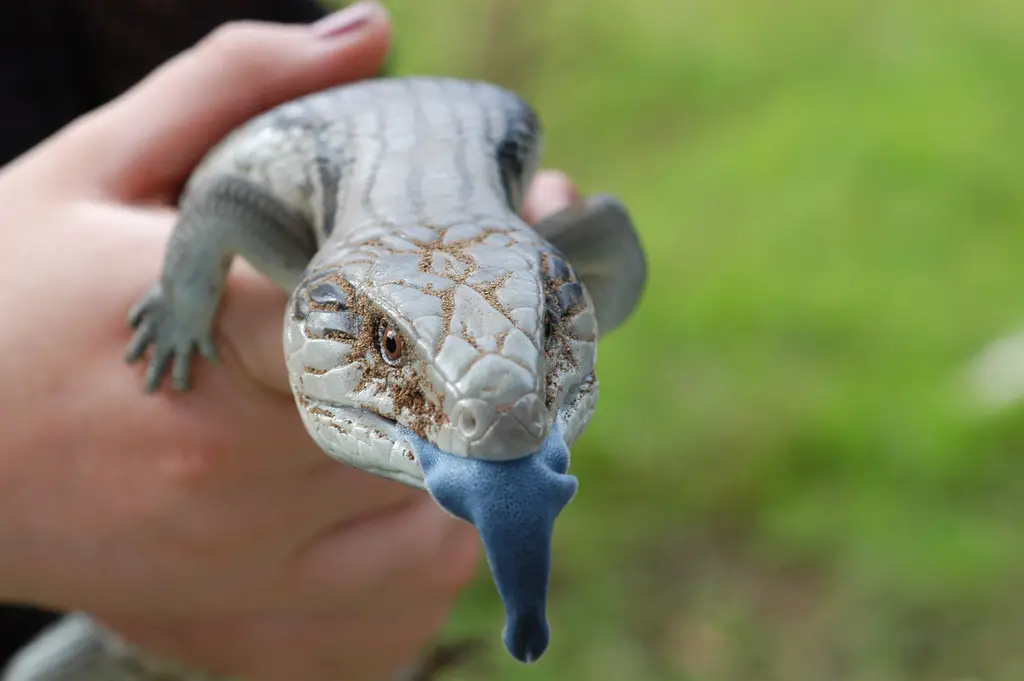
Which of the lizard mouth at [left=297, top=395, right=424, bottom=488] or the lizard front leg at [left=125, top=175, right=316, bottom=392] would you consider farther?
the lizard front leg at [left=125, top=175, right=316, bottom=392]

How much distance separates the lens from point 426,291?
2.82 feet

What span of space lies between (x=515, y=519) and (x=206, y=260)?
622mm

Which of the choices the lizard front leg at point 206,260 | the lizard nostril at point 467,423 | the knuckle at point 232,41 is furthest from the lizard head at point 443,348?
the knuckle at point 232,41

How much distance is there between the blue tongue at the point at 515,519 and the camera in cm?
77

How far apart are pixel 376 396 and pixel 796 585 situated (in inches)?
77.1

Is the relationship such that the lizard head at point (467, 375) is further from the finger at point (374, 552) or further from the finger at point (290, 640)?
the finger at point (290, 640)

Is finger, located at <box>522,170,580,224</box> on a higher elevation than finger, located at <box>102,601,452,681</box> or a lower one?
higher

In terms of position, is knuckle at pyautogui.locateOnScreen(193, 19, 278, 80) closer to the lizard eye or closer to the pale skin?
the pale skin

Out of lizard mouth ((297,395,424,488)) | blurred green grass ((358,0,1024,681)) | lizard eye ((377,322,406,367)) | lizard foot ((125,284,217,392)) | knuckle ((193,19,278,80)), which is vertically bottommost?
blurred green grass ((358,0,1024,681))

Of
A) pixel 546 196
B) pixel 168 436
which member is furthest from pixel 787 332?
pixel 168 436

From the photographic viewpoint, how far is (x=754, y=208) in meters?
3.63

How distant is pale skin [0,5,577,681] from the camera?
1301mm

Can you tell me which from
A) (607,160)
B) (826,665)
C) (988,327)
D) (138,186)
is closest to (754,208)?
(607,160)

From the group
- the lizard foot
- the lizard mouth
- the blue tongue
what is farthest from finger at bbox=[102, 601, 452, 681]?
the blue tongue
